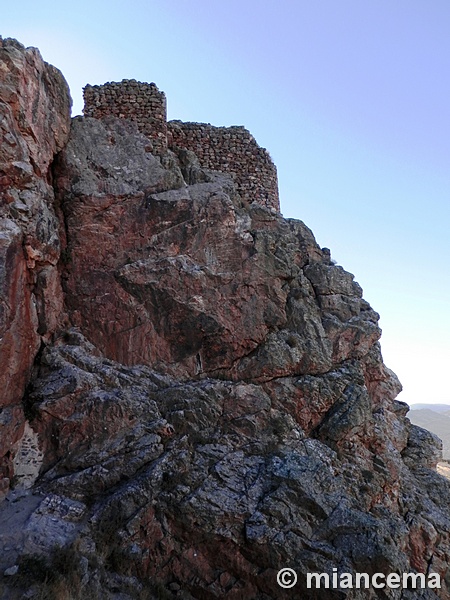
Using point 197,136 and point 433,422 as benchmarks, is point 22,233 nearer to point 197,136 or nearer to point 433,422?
point 197,136

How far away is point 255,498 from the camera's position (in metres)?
8.70

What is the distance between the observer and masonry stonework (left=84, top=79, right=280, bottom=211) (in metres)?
12.8

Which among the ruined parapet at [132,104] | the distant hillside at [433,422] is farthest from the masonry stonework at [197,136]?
the distant hillside at [433,422]

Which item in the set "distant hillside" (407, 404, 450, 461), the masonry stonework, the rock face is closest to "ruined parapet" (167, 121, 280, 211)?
the masonry stonework

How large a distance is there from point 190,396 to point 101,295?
3.20m

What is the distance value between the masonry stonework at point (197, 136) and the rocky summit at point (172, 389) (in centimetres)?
8

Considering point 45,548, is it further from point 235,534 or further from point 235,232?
point 235,232

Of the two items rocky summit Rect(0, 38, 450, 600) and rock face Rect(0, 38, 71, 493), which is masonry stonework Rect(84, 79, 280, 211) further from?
rock face Rect(0, 38, 71, 493)

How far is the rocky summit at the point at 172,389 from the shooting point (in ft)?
26.4

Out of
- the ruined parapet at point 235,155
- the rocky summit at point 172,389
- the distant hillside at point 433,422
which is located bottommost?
the distant hillside at point 433,422

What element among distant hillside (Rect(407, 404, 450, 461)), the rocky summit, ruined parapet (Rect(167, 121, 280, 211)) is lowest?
distant hillside (Rect(407, 404, 450, 461))

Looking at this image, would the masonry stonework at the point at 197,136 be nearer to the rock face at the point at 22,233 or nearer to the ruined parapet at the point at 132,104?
the ruined parapet at the point at 132,104

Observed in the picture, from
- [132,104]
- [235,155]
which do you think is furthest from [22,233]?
[235,155]

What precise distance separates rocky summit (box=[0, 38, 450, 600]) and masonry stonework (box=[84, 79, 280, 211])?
0.08 meters
